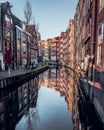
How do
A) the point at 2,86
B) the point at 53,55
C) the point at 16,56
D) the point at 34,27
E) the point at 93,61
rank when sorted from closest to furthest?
the point at 93,61 → the point at 2,86 → the point at 16,56 → the point at 34,27 → the point at 53,55

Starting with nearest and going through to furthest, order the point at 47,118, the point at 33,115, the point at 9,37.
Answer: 1. the point at 47,118
2. the point at 33,115
3. the point at 9,37

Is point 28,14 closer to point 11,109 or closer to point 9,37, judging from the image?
point 9,37

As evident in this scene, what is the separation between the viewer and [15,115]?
1148cm

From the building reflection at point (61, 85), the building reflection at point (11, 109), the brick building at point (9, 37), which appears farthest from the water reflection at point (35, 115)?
the brick building at point (9, 37)

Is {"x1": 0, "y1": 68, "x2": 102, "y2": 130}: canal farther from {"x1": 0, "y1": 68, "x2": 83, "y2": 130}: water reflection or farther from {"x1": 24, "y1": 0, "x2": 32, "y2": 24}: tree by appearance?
{"x1": 24, "y1": 0, "x2": 32, "y2": 24}: tree

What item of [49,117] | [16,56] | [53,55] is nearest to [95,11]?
[49,117]

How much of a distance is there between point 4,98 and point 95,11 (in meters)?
11.5

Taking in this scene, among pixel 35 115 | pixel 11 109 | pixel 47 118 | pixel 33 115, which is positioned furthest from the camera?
pixel 11 109

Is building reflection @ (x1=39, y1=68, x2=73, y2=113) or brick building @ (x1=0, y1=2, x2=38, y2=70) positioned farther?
brick building @ (x1=0, y1=2, x2=38, y2=70)

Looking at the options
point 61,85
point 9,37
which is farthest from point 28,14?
point 61,85

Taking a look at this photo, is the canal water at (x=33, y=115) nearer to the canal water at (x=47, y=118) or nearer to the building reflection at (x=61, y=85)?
the canal water at (x=47, y=118)

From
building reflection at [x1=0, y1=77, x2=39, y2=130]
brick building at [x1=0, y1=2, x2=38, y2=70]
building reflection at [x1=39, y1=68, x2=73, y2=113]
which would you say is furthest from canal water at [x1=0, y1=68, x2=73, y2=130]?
brick building at [x1=0, y1=2, x2=38, y2=70]

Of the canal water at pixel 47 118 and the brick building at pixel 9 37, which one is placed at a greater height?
the brick building at pixel 9 37

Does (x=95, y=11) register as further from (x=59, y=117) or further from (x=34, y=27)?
(x=34, y=27)
